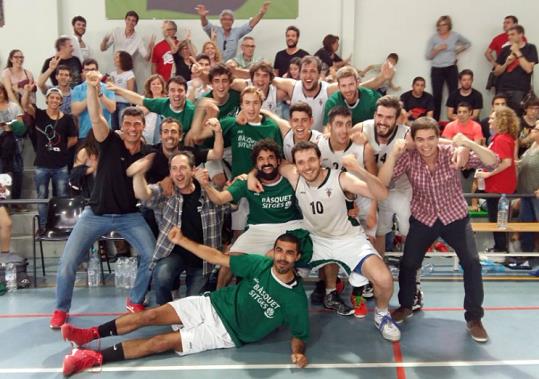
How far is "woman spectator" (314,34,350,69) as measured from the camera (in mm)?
10100

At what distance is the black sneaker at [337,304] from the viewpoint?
553 cm

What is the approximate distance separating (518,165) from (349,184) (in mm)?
3548

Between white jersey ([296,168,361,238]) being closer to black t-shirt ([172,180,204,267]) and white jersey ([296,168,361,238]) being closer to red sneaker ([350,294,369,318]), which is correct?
red sneaker ([350,294,369,318])

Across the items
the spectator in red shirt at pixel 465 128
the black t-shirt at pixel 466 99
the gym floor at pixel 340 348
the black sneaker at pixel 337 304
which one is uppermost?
the black t-shirt at pixel 466 99

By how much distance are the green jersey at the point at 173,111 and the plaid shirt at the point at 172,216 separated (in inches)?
39.6

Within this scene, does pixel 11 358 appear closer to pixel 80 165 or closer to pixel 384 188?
pixel 80 165

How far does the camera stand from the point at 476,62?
1106cm

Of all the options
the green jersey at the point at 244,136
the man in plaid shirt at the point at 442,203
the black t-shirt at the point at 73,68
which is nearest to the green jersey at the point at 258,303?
the man in plaid shirt at the point at 442,203

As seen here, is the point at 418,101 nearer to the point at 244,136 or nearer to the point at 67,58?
the point at 244,136

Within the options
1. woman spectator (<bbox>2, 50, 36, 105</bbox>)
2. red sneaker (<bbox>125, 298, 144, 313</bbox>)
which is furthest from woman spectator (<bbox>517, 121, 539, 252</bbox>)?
woman spectator (<bbox>2, 50, 36, 105</bbox>)

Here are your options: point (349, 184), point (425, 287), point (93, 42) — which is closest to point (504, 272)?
point (425, 287)

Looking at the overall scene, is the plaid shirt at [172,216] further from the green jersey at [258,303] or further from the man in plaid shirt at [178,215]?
the green jersey at [258,303]

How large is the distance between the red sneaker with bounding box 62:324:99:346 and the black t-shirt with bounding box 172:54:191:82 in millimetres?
6081

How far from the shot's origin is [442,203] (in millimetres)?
4906
